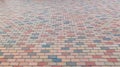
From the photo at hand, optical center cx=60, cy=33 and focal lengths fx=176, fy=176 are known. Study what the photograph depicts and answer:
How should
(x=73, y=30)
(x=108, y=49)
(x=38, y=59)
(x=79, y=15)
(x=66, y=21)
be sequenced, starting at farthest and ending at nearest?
(x=79, y=15) < (x=66, y=21) < (x=73, y=30) < (x=108, y=49) < (x=38, y=59)

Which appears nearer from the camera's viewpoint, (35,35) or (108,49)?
(108,49)

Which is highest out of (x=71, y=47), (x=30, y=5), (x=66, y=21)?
(x=71, y=47)

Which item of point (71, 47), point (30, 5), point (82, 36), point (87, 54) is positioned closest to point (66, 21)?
point (82, 36)

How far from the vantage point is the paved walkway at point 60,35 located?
2.37 m

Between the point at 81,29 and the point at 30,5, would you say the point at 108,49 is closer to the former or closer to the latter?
the point at 81,29

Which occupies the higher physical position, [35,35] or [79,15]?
[35,35]

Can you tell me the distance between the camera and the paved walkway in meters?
2.37

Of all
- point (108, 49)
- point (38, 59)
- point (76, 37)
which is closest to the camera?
point (38, 59)

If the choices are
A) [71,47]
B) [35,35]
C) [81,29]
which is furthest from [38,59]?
[81,29]

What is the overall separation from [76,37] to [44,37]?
0.54 meters

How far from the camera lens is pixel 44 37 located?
9.85 feet

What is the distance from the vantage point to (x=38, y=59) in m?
2.38

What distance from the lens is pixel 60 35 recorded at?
3.08 meters

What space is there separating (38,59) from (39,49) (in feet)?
0.90
